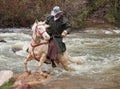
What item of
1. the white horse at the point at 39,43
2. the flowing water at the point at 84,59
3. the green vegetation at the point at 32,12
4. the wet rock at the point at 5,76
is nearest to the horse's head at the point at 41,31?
the white horse at the point at 39,43

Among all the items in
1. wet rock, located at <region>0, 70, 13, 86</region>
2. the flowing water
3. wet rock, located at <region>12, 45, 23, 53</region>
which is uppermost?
wet rock, located at <region>0, 70, 13, 86</region>

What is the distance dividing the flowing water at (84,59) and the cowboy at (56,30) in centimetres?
73

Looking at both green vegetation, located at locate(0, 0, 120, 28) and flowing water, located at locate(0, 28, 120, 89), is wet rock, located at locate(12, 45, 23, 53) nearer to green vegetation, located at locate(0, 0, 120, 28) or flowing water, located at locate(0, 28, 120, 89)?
flowing water, located at locate(0, 28, 120, 89)

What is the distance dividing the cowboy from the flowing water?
73cm

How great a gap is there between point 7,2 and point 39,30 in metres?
15.0

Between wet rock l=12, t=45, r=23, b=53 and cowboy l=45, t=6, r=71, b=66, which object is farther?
wet rock l=12, t=45, r=23, b=53

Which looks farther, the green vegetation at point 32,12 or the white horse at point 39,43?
the green vegetation at point 32,12

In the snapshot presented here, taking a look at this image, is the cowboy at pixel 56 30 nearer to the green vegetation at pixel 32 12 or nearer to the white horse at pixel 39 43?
the white horse at pixel 39 43

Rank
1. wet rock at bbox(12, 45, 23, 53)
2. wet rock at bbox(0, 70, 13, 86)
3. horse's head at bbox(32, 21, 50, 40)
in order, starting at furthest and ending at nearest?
wet rock at bbox(12, 45, 23, 53)
wet rock at bbox(0, 70, 13, 86)
horse's head at bbox(32, 21, 50, 40)

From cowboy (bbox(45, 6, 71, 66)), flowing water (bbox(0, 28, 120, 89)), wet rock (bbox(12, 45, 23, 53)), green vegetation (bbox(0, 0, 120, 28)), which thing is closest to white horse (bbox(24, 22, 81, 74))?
cowboy (bbox(45, 6, 71, 66))

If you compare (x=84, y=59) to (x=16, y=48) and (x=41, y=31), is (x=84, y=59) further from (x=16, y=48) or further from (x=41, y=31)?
(x=41, y=31)

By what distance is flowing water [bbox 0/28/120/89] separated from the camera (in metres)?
9.25

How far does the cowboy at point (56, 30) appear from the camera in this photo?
9516mm

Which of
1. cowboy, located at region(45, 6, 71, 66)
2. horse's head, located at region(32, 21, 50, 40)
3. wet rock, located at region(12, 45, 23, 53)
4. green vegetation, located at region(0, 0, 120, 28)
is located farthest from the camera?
green vegetation, located at region(0, 0, 120, 28)
